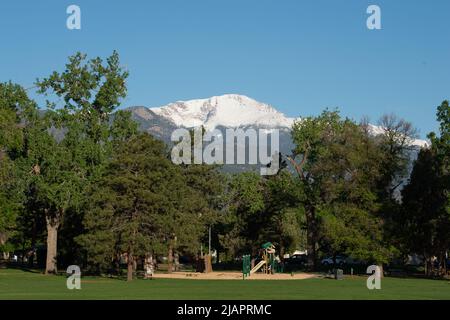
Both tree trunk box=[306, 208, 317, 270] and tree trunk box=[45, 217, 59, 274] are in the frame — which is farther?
tree trunk box=[306, 208, 317, 270]

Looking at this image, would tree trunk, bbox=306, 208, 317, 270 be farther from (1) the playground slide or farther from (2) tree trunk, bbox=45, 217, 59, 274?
(2) tree trunk, bbox=45, 217, 59, 274

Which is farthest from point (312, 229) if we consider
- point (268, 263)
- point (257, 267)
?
point (257, 267)

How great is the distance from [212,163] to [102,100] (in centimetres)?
2418

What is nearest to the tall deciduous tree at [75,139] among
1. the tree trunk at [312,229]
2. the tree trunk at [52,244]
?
the tree trunk at [52,244]

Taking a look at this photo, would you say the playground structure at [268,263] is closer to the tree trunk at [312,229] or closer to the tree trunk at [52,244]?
the tree trunk at [312,229]

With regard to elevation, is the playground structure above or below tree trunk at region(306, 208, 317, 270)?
below

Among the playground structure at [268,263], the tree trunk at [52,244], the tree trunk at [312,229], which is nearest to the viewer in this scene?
the tree trunk at [52,244]

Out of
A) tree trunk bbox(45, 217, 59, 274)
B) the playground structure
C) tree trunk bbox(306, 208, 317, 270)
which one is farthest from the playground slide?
tree trunk bbox(45, 217, 59, 274)

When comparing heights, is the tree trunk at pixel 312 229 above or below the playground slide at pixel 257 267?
above

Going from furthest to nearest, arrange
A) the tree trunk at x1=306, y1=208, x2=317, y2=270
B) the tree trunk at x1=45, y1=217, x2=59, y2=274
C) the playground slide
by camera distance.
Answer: the tree trunk at x1=306, y1=208, x2=317, y2=270 → the playground slide → the tree trunk at x1=45, y1=217, x2=59, y2=274

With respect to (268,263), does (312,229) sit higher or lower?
higher

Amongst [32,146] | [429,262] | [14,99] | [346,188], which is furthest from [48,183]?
[429,262]

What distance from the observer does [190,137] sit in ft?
326

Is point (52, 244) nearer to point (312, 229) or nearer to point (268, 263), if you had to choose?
point (268, 263)
